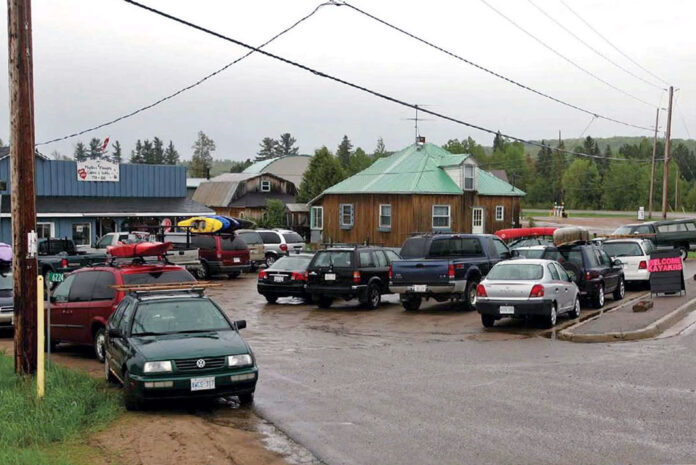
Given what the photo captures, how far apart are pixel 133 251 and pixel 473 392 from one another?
28.5 feet

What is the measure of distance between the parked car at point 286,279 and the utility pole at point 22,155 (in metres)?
11.4

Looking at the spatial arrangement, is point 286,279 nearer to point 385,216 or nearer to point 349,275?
point 349,275

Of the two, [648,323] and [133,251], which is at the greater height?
[133,251]

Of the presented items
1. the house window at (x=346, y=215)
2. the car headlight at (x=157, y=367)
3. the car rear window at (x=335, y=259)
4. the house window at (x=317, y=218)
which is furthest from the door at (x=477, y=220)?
the car headlight at (x=157, y=367)

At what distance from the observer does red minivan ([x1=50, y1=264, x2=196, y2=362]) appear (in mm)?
14414

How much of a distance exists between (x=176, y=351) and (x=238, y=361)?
810 millimetres

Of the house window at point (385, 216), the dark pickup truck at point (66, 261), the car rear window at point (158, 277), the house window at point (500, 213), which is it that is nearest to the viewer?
the car rear window at point (158, 277)

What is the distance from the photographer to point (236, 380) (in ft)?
33.8

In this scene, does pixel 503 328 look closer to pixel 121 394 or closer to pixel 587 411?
pixel 587 411

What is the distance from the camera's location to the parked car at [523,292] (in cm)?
1706

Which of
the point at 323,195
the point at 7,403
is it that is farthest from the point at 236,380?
the point at 323,195

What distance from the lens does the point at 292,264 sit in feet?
77.9

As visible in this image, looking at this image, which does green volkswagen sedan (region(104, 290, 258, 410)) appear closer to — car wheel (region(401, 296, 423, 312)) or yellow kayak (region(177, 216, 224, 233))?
car wheel (region(401, 296, 423, 312))

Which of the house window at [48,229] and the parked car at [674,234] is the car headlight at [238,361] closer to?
the house window at [48,229]
